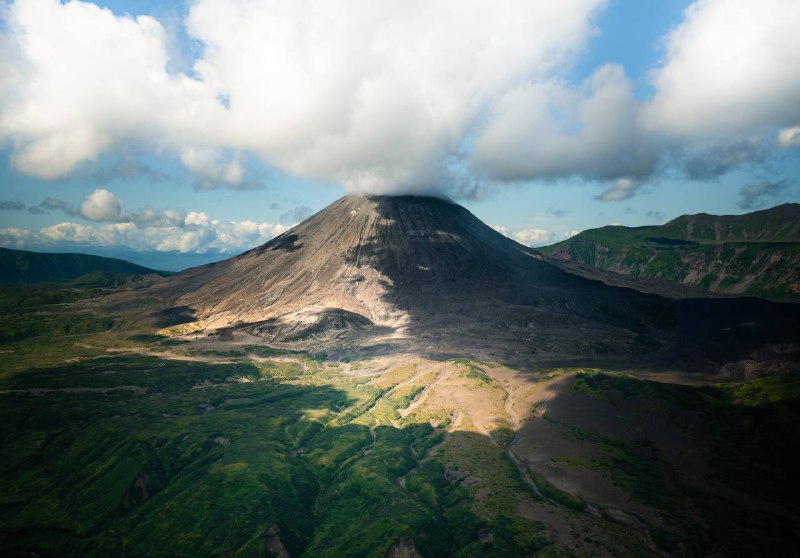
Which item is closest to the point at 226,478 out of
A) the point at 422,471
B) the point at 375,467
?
the point at 375,467

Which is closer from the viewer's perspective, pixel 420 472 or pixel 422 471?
pixel 420 472

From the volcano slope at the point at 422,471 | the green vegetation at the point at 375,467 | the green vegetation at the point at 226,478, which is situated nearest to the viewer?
the volcano slope at the point at 422,471

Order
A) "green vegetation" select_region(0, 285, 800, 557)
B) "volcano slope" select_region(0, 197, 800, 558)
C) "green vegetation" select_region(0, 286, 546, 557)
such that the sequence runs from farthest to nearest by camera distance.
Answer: "green vegetation" select_region(0, 286, 546, 557)
"green vegetation" select_region(0, 285, 800, 557)
"volcano slope" select_region(0, 197, 800, 558)

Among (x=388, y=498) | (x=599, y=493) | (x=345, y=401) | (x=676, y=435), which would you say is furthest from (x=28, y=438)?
(x=676, y=435)

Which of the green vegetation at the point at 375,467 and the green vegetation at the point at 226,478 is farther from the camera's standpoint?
the green vegetation at the point at 226,478

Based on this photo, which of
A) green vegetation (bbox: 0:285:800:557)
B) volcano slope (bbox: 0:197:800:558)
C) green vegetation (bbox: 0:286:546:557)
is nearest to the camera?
volcano slope (bbox: 0:197:800:558)

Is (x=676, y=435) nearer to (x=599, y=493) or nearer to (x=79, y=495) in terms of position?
(x=599, y=493)

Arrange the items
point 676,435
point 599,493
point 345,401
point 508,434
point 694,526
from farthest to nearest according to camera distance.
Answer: point 345,401
point 508,434
point 676,435
point 599,493
point 694,526

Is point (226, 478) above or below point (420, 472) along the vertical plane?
below

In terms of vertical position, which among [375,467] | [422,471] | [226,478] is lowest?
[226,478]

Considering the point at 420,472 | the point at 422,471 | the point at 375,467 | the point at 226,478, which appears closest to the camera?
the point at 226,478

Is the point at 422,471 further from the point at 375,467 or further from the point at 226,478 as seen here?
the point at 226,478
